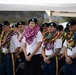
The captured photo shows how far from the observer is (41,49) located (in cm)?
671

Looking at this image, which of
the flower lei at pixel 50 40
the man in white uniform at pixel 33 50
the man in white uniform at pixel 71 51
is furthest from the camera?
the flower lei at pixel 50 40

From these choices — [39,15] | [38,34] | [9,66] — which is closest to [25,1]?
[38,34]

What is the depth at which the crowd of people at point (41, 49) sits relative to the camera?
6.30m

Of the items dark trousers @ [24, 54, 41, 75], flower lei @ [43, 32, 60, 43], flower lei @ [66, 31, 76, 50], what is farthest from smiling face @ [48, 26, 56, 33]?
dark trousers @ [24, 54, 41, 75]

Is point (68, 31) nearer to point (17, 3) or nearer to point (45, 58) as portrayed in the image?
point (45, 58)

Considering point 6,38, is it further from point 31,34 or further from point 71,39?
point 71,39

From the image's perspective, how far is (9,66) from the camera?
23.5 feet

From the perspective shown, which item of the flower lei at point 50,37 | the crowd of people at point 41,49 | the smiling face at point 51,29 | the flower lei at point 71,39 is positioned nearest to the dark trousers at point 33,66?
the crowd of people at point 41,49

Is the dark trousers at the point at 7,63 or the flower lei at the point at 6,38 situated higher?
the flower lei at the point at 6,38

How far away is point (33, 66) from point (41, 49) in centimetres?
42

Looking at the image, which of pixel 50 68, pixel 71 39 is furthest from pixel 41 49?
pixel 71 39

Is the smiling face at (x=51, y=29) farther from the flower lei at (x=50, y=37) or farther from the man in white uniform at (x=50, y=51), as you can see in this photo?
the flower lei at (x=50, y=37)

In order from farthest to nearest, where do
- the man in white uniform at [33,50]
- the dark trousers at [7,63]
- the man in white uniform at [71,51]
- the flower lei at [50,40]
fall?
the dark trousers at [7,63]
the flower lei at [50,40]
the man in white uniform at [33,50]
the man in white uniform at [71,51]

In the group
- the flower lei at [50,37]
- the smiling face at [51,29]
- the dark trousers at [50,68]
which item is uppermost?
the smiling face at [51,29]
